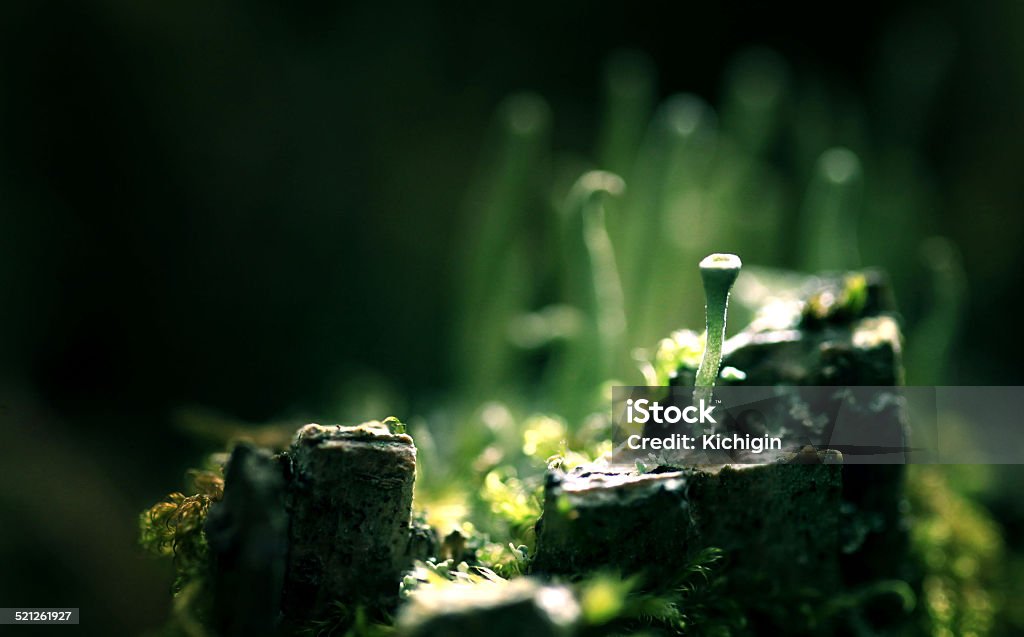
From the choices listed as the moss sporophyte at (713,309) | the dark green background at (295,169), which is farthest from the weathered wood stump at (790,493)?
the dark green background at (295,169)

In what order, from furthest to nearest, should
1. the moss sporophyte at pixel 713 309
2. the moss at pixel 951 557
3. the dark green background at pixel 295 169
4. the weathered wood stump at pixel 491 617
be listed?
1. the dark green background at pixel 295 169
2. the moss at pixel 951 557
3. the moss sporophyte at pixel 713 309
4. the weathered wood stump at pixel 491 617

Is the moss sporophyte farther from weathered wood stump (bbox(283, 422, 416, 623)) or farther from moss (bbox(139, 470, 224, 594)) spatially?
moss (bbox(139, 470, 224, 594))

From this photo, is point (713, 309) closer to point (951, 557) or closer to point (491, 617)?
point (491, 617)

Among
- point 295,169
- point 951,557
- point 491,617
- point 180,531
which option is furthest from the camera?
point 295,169

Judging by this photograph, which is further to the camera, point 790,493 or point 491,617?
point 790,493

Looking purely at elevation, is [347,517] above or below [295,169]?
below

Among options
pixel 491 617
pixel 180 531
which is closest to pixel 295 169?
pixel 180 531

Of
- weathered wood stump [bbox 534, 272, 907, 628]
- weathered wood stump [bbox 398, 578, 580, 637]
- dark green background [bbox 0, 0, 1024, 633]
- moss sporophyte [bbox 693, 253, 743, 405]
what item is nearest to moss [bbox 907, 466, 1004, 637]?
weathered wood stump [bbox 534, 272, 907, 628]

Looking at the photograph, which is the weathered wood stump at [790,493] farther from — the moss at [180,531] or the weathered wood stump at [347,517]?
the moss at [180,531]

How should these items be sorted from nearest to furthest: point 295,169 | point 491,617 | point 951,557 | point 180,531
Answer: point 491,617
point 180,531
point 951,557
point 295,169
